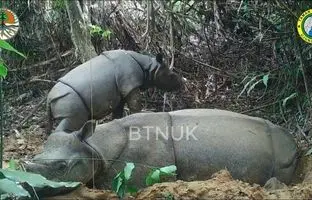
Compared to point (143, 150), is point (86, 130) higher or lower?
higher

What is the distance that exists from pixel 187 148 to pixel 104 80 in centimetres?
179

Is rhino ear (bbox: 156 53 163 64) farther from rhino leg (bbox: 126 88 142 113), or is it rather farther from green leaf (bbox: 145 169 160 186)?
green leaf (bbox: 145 169 160 186)

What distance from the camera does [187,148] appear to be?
4.77 meters

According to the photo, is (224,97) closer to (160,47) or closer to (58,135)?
(160,47)

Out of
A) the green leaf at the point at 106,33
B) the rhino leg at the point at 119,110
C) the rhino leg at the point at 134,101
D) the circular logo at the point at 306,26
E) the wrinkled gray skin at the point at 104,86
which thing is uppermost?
the circular logo at the point at 306,26

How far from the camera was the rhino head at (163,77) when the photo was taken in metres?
6.91

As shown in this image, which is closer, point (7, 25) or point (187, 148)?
point (7, 25)

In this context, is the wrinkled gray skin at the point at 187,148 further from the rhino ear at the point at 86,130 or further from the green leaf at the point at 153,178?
the green leaf at the point at 153,178

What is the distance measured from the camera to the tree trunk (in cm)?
699

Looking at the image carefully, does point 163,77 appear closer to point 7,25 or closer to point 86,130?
point 86,130

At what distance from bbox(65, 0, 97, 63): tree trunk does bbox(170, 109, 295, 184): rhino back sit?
7.83 ft

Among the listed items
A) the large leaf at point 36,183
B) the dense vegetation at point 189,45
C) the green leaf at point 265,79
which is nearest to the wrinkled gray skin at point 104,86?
the dense vegetation at point 189,45

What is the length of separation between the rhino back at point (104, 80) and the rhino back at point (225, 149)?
1.41 metres

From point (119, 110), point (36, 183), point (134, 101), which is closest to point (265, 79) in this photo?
point (134, 101)
